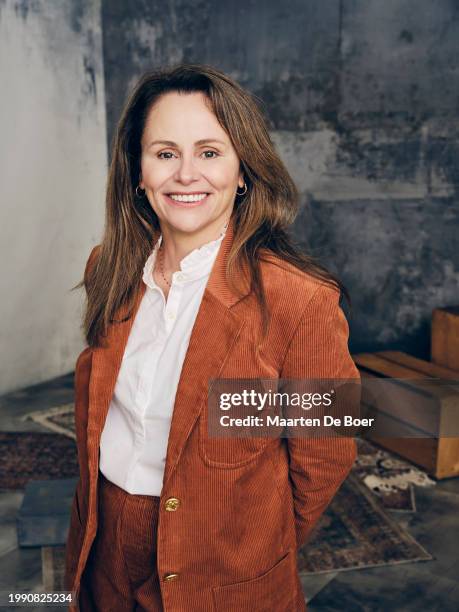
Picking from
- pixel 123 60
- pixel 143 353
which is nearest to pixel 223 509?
pixel 143 353

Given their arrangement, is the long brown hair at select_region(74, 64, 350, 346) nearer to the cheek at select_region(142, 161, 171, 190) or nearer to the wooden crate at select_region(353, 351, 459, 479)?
the cheek at select_region(142, 161, 171, 190)

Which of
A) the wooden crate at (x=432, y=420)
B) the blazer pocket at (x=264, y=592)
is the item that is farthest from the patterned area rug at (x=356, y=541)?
the blazer pocket at (x=264, y=592)

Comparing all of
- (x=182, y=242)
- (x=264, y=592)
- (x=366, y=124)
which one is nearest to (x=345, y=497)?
(x=264, y=592)

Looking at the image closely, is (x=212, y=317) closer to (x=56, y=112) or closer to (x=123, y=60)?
(x=56, y=112)

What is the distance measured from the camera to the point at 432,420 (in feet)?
13.1

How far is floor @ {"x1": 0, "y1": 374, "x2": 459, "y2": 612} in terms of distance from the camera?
2.79 metres

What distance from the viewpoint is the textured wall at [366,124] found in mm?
5047

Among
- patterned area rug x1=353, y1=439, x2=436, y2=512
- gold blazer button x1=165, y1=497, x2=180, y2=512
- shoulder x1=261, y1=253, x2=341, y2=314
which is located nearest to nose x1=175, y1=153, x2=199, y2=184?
shoulder x1=261, y1=253, x2=341, y2=314

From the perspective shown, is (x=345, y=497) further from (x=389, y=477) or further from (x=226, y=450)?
(x=226, y=450)

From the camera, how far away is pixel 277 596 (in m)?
1.59

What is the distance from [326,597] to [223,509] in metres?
1.60

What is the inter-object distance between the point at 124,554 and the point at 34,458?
2.92 metres

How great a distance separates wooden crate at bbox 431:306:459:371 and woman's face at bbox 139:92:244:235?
11.0 ft

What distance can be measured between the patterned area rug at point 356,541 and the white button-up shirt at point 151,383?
5.80 feet
